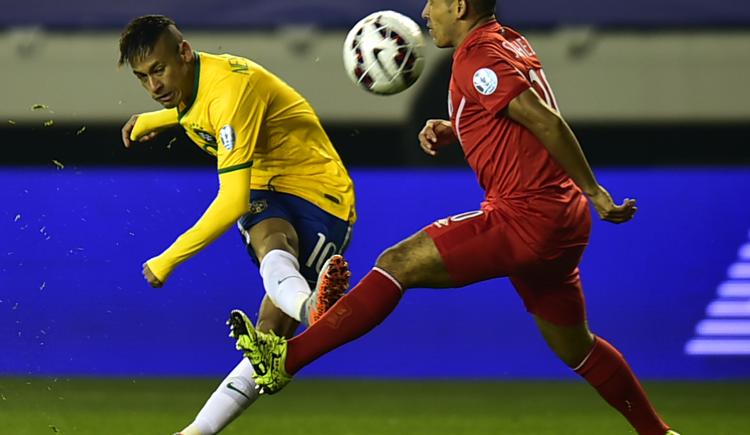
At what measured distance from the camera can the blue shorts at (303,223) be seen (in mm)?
6520

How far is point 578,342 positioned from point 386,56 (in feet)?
4.62

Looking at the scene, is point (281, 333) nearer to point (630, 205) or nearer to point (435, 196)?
point (630, 205)

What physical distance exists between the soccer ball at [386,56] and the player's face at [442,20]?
362 millimetres

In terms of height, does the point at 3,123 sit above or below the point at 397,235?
below

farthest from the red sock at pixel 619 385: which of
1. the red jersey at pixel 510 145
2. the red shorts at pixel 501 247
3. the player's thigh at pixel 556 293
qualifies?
the red jersey at pixel 510 145

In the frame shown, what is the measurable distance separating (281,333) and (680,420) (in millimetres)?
2566

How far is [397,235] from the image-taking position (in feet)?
31.5

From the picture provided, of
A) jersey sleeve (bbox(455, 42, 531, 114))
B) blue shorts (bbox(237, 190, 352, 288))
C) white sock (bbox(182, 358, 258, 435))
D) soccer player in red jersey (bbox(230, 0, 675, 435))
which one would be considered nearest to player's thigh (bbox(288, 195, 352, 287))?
blue shorts (bbox(237, 190, 352, 288))

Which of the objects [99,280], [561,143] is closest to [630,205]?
[561,143]

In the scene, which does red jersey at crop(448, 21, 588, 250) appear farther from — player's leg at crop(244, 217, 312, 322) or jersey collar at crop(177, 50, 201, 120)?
jersey collar at crop(177, 50, 201, 120)

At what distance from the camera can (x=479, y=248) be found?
5598mm

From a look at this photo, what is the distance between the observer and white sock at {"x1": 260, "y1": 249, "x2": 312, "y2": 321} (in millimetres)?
6012

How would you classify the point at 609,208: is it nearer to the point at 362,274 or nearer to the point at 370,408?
the point at 370,408

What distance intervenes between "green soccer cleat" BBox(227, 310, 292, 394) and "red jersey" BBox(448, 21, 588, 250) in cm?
96
